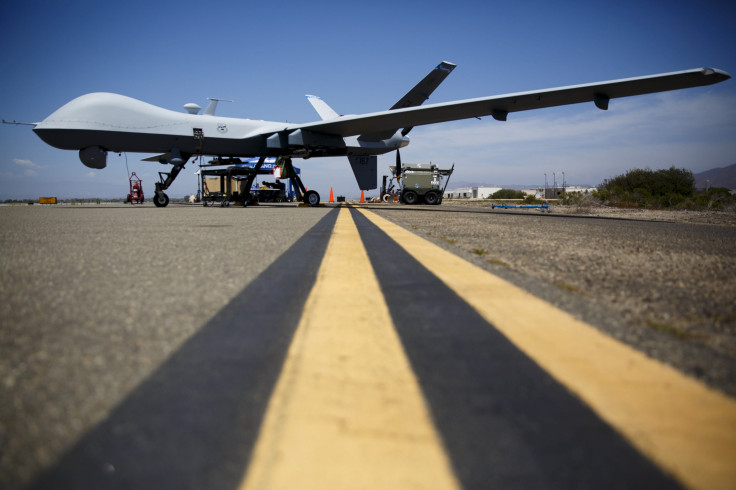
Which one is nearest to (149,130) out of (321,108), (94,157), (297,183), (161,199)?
(94,157)

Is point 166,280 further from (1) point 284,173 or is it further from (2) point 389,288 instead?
(1) point 284,173

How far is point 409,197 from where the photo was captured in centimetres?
2448

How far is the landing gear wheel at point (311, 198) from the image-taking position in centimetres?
1756

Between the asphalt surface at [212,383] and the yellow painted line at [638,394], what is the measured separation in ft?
0.19

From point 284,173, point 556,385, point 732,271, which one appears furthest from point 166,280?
point 284,173

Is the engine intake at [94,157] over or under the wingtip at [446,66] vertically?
under

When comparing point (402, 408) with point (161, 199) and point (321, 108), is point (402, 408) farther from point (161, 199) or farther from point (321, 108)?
point (321, 108)

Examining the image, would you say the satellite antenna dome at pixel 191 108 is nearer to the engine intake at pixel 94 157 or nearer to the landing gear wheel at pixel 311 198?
the engine intake at pixel 94 157

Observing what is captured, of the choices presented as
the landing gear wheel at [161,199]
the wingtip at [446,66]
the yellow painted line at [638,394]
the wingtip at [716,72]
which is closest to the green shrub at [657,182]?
the wingtip at [446,66]

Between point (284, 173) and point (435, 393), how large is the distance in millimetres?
16799

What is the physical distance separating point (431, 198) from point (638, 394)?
2398cm

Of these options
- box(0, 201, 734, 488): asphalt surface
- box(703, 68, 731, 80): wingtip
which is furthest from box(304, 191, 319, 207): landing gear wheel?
box(0, 201, 734, 488): asphalt surface

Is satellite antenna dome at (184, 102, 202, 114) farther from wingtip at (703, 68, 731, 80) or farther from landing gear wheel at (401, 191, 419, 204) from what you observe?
wingtip at (703, 68, 731, 80)

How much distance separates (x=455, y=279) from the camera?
2.44 meters
